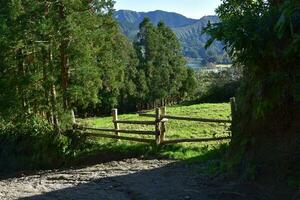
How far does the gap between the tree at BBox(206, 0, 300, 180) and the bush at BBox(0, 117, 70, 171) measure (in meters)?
8.20

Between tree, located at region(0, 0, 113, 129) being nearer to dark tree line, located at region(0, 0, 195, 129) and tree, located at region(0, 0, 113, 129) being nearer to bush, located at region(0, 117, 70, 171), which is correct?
dark tree line, located at region(0, 0, 195, 129)

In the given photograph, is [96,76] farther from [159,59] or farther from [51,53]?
[159,59]

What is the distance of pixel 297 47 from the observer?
24.8ft

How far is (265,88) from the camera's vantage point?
912cm

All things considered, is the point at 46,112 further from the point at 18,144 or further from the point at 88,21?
the point at 88,21

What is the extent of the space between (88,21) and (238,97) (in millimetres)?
8037

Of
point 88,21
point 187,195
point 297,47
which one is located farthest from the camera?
point 88,21

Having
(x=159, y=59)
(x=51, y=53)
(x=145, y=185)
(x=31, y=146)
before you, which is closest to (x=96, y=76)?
(x=51, y=53)

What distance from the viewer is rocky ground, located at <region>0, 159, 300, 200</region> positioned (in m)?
A: 8.85

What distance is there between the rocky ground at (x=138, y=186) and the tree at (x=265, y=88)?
64 cm

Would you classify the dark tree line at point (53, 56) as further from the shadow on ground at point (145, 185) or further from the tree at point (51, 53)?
the shadow on ground at point (145, 185)

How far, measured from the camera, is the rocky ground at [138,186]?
29.0ft

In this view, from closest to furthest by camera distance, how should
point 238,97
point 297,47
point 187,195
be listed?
point 297,47 < point 187,195 < point 238,97

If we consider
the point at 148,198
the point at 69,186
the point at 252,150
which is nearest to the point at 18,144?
the point at 69,186
